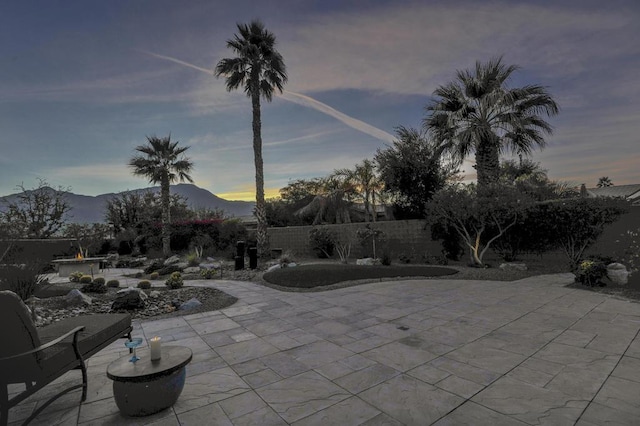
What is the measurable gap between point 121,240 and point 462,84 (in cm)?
2131

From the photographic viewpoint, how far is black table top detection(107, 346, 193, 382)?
2162 millimetres

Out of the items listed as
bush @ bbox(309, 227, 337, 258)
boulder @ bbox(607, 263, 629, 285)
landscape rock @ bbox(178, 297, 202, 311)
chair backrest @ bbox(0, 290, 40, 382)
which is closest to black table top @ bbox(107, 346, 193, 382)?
chair backrest @ bbox(0, 290, 40, 382)

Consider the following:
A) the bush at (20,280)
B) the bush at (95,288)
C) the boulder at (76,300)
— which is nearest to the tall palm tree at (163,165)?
the bush at (95,288)

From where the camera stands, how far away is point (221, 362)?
3.21 m

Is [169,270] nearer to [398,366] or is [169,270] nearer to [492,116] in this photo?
[398,366]

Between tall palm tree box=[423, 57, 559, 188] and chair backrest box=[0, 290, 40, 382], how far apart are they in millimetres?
11683

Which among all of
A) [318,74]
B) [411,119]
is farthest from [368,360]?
[411,119]

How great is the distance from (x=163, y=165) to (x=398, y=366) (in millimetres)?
19518

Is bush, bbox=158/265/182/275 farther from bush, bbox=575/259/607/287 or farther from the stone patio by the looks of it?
bush, bbox=575/259/607/287

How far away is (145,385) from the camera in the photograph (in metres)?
2.20

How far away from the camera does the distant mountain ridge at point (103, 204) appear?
20.6m

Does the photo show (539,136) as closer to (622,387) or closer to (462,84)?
(462,84)

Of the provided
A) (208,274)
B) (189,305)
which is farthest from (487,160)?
(189,305)

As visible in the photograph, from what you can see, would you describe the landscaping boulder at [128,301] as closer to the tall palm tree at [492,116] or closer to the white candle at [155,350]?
the white candle at [155,350]
